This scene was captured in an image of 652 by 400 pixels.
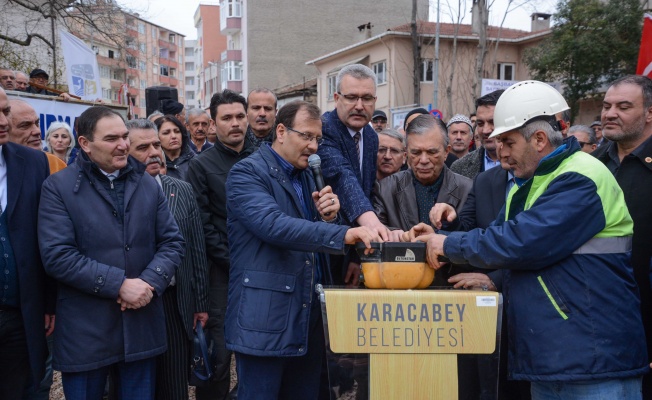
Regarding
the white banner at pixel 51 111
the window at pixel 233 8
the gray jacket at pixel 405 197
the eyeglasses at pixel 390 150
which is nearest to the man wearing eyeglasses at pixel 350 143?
the gray jacket at pixel 405 197

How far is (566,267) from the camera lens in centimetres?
262

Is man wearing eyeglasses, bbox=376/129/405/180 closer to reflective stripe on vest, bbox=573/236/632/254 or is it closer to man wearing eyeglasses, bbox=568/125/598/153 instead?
reflective stripe on vest, bbox=573/236/632/254

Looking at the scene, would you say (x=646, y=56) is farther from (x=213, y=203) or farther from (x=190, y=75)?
(x=190, y=75)

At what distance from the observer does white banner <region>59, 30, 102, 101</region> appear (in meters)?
9.34

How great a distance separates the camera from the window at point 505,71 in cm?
2959

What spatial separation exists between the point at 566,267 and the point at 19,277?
110 inches

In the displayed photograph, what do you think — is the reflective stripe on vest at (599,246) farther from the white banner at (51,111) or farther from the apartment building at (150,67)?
the apartment building at (150,67)

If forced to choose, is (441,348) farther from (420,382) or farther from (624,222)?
(624,222)

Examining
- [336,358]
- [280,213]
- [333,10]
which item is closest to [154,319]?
[280,213]

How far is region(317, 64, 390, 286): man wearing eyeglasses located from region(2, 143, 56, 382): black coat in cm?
168

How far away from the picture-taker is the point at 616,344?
259cm

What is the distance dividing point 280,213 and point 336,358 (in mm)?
787

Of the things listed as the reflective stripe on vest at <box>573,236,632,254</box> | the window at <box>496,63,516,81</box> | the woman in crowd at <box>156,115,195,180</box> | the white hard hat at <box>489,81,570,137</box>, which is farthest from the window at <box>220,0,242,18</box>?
the reflective stripe on vest at <box>573,236,632,254</box>

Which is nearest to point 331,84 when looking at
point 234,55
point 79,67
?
point 234,55
